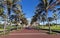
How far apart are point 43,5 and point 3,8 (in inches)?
358

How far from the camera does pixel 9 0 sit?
35812mm

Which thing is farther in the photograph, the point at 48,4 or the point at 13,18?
the point at 13,18

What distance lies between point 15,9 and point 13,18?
34.1m

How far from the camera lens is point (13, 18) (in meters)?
74.8

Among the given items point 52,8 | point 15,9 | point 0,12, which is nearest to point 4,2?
point 0,12

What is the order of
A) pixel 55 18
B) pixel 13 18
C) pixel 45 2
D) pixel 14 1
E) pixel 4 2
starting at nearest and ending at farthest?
pixel 4 2 < pixel 45 2 < pixel 14 1 < pixel 13 18 < pixel 55 18

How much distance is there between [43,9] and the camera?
37.9 meters

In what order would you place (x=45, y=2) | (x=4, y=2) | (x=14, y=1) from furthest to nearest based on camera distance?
(x=14, y=1) → (x=45, y=2) → (x=4, y=2)

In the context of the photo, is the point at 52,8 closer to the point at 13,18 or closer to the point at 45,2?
the point at 45,2

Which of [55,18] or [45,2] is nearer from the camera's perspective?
[45,2]

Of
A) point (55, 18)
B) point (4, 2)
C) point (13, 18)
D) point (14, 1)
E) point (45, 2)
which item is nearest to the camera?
point (4, 2)

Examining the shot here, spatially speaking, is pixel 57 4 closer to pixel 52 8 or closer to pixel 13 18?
pixel 52 8

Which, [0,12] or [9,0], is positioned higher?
[9,0]

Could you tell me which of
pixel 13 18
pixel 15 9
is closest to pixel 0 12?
pixel 15 9
